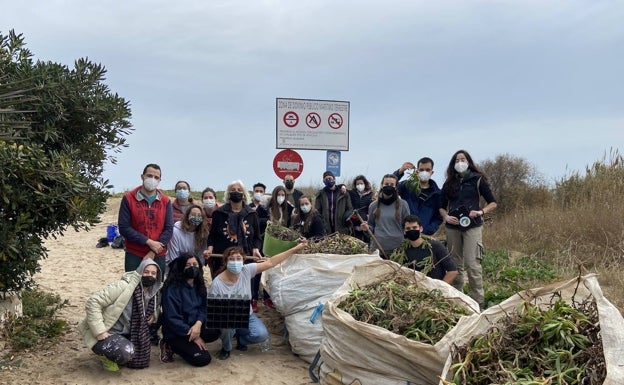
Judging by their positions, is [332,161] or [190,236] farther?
[332,161]

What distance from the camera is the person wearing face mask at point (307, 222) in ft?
21.6

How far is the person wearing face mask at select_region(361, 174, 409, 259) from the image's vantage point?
5.92 meters

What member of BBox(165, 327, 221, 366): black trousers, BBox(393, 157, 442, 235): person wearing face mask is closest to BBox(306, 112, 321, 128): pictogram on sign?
BBox(393, 157, 442, 235): person wearing face mask

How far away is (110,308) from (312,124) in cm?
633

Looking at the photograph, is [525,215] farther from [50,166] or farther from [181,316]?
[50,166]

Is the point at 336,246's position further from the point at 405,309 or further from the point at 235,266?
the point at 405,309

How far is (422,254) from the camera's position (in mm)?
5000

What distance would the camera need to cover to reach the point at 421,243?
16.6 ft

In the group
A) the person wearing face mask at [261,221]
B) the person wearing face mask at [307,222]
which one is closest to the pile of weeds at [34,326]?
the person wearing face mask at [261,221]

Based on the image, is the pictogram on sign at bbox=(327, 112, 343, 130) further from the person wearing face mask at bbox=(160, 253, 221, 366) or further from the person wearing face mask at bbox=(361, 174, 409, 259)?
the person wearing face mask at bbox=(160, 253, 221, 366)

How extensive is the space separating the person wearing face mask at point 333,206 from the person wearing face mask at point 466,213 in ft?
5.95

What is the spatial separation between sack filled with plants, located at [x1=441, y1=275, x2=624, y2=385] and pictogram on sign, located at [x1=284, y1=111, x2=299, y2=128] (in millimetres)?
7679

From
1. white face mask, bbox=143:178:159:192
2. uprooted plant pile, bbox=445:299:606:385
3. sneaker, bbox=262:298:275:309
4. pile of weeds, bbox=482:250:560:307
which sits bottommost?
sneaker, bbox=262:298:275:309

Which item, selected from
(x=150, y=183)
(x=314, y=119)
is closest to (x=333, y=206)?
(x=150, y=183)
